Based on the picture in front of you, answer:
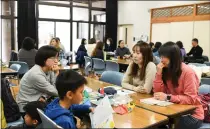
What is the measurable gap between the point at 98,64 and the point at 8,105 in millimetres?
4013

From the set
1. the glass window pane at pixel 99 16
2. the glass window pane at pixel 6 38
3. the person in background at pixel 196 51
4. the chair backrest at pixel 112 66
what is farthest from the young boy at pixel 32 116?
the glass window pane at pixel 99 16

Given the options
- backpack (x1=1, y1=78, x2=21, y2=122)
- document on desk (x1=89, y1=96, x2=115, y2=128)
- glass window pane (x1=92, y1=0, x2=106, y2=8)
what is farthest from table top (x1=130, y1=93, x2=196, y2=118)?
glass window pane (x1=92, y1=0, x2=106, y2=8)

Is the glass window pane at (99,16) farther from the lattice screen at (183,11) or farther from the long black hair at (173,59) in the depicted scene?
the long black hair at (173,59)

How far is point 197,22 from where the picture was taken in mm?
8156

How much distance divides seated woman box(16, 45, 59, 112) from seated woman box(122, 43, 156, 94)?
945mm

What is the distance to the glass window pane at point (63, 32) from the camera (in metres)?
10.1

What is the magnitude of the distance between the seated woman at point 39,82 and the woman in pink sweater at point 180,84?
1124mm

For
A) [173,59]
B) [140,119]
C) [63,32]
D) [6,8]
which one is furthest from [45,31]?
[140,119]

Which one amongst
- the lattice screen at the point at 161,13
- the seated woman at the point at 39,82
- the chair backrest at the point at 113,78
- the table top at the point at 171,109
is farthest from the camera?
A: the lattice screen at the point at 161,13

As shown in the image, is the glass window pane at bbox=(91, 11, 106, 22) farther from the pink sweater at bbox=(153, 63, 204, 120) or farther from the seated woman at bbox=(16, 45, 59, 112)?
the pink sweater at bbox=(153, 63, 204, 120)

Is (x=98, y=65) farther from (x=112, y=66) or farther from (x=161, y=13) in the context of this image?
(x=161, y=13)

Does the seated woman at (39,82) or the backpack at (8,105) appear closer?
the backpack at (8,105)

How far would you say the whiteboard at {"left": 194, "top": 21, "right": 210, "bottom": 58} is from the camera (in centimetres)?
796

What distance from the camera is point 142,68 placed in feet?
9.00
